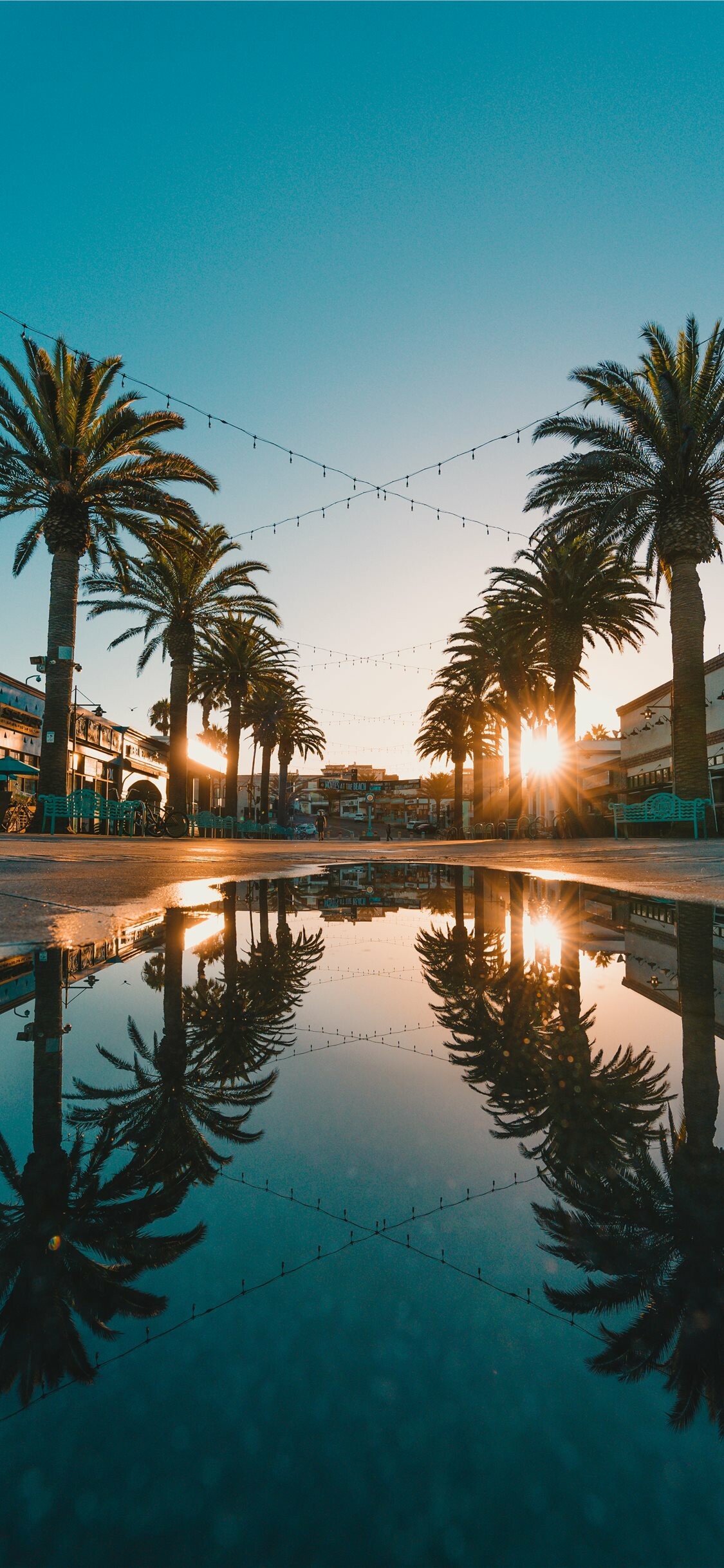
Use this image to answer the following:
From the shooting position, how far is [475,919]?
A: 13.3 feet

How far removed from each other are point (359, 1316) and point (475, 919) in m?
3.35

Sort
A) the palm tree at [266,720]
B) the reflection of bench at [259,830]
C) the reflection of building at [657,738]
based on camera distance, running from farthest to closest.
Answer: the palm tree at [266,720] < the reflection of bench at [259,830] < the reflection of building at [657,738]

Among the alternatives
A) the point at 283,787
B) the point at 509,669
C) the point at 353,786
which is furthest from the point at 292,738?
the point at 353,786

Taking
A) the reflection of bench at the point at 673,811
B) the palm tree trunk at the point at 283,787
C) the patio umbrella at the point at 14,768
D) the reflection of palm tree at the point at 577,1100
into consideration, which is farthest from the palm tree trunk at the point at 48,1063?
the palm tree trunk at the point at 283,787

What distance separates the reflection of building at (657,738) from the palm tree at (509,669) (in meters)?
6.76

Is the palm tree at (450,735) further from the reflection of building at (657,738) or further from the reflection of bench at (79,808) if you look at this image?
the reflection of bench at (79,808)

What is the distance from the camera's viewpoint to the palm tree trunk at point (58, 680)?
59.0 feet

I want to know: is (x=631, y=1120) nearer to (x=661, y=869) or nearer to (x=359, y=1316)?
(x=359, y=1316)

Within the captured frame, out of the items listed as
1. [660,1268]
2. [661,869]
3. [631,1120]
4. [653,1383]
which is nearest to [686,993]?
[631,1120]

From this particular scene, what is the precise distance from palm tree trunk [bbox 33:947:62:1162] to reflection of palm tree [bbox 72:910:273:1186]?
0.14 ft

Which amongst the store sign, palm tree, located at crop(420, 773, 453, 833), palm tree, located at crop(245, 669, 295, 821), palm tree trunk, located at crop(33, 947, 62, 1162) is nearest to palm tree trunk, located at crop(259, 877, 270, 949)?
palm tree trunk, located at crop(33, 947, 62, 1162)

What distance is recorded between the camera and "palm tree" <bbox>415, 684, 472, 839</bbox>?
44281 millimetres

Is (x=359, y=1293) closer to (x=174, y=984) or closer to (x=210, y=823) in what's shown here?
(x=174, y=984)

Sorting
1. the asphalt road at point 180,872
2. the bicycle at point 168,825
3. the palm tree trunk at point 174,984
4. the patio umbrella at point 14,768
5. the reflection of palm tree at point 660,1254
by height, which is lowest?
the reflection of palm tree at point 660,1254
